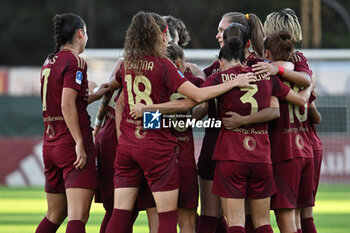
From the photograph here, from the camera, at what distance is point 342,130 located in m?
17.7

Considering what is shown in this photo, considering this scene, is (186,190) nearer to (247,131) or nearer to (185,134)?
(185,134)

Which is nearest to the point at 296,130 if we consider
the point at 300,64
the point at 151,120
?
the point at 300,64

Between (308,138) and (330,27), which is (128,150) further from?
(330,27)

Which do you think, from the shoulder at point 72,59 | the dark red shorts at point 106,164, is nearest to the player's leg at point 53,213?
the dark red shorts at point 106,164

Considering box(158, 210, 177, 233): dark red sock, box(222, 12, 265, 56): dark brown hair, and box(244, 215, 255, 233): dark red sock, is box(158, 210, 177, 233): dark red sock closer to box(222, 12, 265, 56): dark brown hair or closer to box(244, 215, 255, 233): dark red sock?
box(244, 215, 255, 233): dark red sock

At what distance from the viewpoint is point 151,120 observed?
6.03 metres

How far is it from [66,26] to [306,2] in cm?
3364

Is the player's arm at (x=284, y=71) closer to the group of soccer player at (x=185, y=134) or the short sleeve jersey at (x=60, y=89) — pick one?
the group of soccer player at (x=185, y=134)

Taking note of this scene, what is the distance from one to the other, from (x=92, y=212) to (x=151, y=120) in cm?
695

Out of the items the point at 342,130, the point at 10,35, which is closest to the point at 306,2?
the point at 10,35

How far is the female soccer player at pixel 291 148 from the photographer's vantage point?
6375 mm

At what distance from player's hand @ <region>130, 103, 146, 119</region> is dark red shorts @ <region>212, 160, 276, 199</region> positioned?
0.82 meters

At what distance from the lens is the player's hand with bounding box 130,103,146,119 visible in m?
6.03

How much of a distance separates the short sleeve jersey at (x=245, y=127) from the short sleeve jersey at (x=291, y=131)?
30 centimetres
